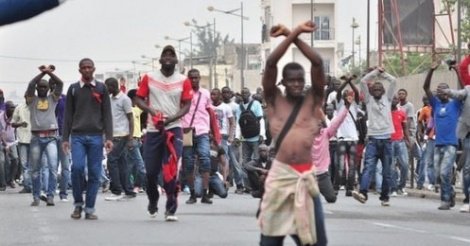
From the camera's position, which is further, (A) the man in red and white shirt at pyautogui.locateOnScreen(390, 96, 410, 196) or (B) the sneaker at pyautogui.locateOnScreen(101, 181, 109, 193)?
(B) the sneaker at pyautogui.locateOnScreen(101, 181, 109, 193)

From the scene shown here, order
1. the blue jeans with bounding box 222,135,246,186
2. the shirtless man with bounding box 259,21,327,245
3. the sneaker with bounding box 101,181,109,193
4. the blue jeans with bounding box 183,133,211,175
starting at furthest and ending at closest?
the sneaker with bounding box 101,181,109,193, the blue jeans with bounding box 222,135,246,186, the blue jeans with bounding box 183,133,211,175, the shirtless man with bounding box 259,21,327,245

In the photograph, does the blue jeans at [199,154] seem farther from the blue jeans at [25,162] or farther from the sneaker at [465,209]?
the blue jeans at [25,162]

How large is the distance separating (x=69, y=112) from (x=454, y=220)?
466cm

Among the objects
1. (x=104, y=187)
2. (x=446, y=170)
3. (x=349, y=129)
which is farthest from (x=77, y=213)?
(x=104, y=187)

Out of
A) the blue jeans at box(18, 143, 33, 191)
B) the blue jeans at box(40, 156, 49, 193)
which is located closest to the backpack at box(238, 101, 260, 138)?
the blue jeans at box(18, 143, 33, 191)

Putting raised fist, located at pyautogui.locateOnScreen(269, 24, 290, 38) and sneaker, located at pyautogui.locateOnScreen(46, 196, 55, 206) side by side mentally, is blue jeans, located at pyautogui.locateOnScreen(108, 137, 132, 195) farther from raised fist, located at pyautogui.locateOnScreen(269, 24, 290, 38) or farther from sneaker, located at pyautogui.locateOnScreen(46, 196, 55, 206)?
raised fist, located at pyautogui.locateOnScreen(269, 24, 290, 38)

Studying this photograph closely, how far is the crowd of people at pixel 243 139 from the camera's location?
8.48 metres

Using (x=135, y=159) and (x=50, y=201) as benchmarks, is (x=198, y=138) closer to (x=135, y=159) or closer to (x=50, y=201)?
(x=50, y=201)

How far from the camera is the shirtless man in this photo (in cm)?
819

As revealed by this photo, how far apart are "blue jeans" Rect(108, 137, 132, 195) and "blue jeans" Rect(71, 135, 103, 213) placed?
5477 millimetres

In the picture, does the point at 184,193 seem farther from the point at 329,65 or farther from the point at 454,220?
the point at 329,65

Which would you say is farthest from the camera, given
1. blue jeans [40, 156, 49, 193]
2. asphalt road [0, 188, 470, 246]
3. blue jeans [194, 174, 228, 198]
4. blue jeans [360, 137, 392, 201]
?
blue jeans [360, 137, 392, 201]

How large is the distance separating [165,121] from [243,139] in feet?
37.5

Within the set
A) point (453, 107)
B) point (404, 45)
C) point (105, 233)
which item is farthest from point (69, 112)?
point (404, 45)
